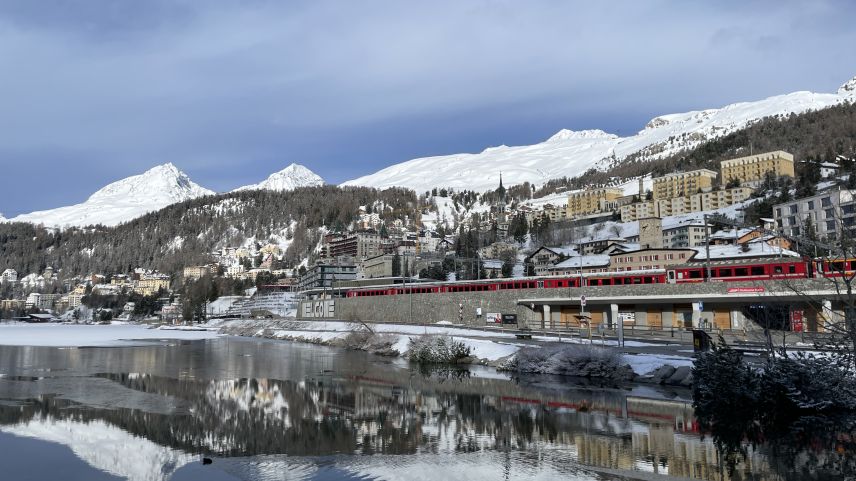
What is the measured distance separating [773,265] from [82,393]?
47.5 m

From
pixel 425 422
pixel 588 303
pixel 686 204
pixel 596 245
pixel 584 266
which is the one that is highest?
pixel 686 204

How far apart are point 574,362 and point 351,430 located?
16.4 meters

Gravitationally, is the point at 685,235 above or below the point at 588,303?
above

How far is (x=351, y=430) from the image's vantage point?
1856 centimetres

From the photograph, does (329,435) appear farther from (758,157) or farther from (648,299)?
(758,157)

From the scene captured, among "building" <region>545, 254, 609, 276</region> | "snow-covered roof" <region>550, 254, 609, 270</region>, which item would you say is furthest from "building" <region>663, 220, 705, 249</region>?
"building" <region>545, 254, 609, 276</region>

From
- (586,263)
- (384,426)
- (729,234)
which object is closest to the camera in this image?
(384,426)

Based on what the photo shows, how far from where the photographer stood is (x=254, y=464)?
14453 millimetres

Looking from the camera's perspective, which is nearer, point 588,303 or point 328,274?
point 588,303

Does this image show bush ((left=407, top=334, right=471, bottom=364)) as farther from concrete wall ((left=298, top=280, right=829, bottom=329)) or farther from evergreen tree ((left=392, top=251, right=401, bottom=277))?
evergreen tree ((left=392, top=251, right=401, bottom=277))

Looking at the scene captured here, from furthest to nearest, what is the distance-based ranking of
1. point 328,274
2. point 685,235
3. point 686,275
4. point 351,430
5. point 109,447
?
1. point 328,274
2. point 685,235
3. point 686,275
4. point 351,430
5. point 109,447

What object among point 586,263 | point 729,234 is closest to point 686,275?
point 586,263

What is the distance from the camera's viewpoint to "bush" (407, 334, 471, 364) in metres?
40.2

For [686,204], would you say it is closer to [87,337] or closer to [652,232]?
[652,232]
